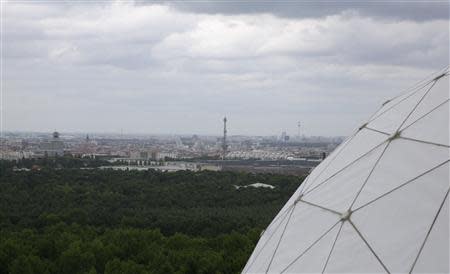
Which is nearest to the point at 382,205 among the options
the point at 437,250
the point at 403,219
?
the point at 403,219

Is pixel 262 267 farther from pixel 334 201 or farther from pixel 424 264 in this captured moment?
pixel 424 264

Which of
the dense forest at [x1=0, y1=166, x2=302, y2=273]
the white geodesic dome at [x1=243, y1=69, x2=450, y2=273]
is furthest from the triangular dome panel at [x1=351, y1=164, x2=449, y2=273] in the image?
the dense forest at [x1=0, y1=166, x2=302, y2=273]

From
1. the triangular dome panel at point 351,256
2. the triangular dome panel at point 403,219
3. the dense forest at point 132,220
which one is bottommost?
the dense forest at point 132,220

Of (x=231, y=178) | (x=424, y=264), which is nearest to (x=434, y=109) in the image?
(x=424, y=264)

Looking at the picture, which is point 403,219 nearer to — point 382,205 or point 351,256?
point 382,205

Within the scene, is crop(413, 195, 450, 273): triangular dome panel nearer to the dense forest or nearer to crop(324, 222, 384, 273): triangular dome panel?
crop(324, 222, 384, 273): triangular dome panel

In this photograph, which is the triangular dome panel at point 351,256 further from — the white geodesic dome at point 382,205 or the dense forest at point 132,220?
the dense forest at point 132,220

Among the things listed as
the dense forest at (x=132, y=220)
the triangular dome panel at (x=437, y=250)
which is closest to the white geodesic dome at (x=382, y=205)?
the triangular dome panel at (x=437, y=250)
